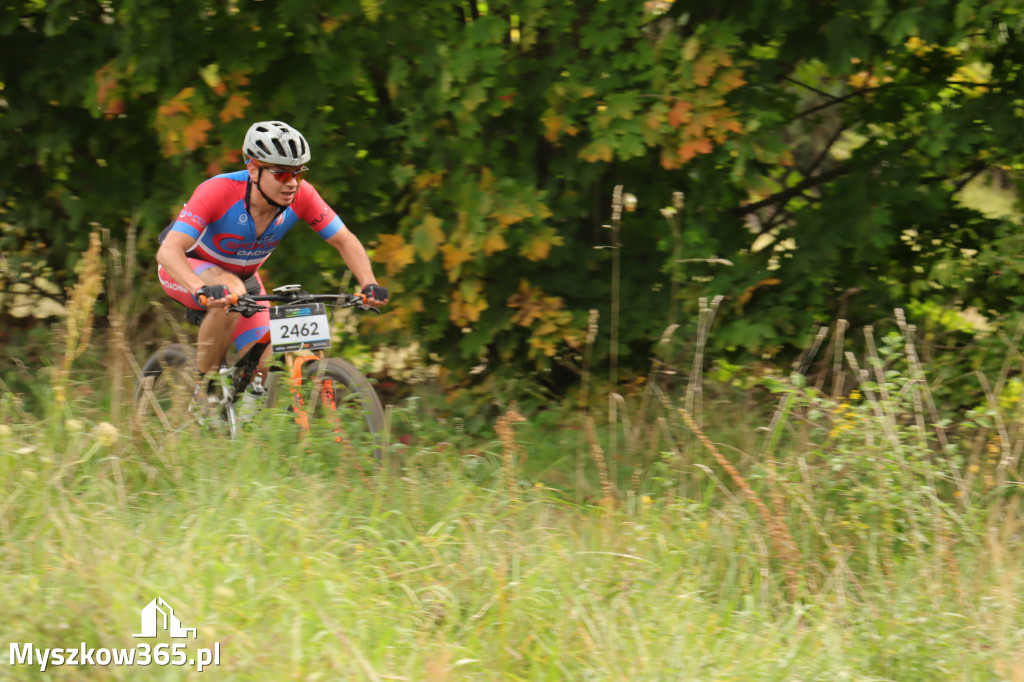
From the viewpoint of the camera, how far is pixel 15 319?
762 centimetres

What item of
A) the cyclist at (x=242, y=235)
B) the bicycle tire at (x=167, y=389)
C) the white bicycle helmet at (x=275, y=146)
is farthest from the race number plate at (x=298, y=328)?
the white bicycle helmet at (x=275, y=146)

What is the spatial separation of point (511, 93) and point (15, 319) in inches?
174

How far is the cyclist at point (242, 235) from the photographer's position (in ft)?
16.2

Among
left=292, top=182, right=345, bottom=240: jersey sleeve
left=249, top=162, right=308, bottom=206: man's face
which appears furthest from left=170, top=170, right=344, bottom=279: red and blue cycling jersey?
left=249, top=162, right=308, bottom=206: man's face

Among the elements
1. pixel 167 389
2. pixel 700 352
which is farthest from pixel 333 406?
pixel 700 352

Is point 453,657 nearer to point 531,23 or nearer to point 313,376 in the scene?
point 313,376

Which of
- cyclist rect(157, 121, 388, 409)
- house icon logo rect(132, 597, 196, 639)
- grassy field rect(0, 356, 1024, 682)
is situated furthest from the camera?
cyclist rect(157, 121, 388, 409)

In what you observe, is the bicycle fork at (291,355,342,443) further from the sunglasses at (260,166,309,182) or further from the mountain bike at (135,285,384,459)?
the sunglasses at (260,166,309,182)

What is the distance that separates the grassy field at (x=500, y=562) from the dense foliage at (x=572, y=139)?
140 centimetres

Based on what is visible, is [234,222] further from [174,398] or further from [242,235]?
[174,398]

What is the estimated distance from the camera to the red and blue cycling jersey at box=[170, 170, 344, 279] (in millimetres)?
5070

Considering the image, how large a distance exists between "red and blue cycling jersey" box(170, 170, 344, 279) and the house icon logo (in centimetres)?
233

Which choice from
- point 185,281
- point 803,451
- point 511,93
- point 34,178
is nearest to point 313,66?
point 511,93

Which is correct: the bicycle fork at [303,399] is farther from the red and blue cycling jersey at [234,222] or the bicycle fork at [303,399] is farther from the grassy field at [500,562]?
the red and blue cycling jersey at [234,222]
